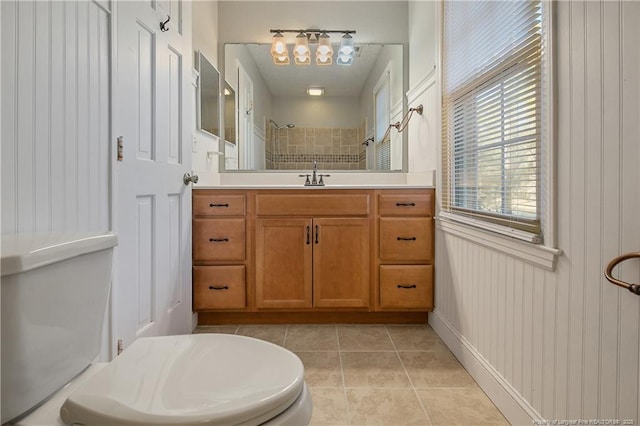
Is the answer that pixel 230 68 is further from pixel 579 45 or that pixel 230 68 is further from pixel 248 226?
pixel 579 45

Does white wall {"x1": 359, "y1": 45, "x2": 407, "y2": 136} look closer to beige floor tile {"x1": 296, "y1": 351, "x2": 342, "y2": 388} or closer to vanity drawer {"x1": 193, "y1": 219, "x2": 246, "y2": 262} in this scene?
vanity drawer {"x1": 193, "y1": 219, "x2": 246, "y2": 262}

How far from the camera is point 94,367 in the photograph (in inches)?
33.7

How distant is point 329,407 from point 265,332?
0.84 meters

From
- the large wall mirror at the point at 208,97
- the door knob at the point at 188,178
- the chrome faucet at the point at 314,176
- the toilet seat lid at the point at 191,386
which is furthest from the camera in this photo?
the chrome faucet at the point at 314,176

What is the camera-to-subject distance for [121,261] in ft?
4.42

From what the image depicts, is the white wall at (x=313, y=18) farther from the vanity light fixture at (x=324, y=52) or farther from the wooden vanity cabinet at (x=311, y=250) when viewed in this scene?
the wooden vanity cabinet at (x=311, y=250)

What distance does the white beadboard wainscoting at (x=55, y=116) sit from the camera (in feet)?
2.88

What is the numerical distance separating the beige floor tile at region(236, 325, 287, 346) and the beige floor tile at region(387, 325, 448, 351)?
64 cm

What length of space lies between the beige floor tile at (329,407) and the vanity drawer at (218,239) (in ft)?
3.12

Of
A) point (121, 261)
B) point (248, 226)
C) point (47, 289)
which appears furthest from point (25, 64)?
point (248, 226)

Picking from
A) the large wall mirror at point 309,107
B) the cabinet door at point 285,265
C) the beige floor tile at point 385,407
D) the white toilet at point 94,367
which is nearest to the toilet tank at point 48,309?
the white toilet at point 94,367

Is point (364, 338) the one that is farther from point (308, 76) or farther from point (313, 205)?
point (308, 76)

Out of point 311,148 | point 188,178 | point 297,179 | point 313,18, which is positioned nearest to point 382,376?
point 188,178

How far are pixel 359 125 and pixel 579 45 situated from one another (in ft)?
5.91
